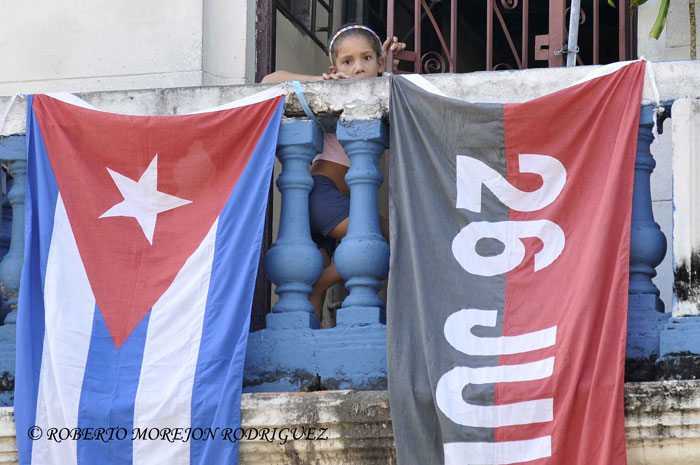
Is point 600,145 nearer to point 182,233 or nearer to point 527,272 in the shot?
point 527,272

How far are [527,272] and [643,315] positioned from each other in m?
0.45

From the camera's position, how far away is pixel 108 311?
4867mm

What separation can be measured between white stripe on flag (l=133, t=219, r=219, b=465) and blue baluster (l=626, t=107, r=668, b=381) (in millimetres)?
1551

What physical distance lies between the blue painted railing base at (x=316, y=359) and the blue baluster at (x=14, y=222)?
1015 millimetres

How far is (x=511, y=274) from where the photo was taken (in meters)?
4.57

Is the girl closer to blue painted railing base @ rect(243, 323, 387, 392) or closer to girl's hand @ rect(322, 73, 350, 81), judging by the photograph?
girl's hand @ rect(322, 73, 350, 81)

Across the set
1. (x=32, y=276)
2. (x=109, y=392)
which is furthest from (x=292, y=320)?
(x=32, y=276)

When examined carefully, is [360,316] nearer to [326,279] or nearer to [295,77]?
[326,279]

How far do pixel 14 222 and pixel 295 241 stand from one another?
3.92 feet

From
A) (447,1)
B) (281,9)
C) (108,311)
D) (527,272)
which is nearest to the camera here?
(527,272)

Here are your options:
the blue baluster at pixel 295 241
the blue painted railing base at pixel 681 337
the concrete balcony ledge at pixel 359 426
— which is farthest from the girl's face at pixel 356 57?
the blue painted railing base at pixel 681 337

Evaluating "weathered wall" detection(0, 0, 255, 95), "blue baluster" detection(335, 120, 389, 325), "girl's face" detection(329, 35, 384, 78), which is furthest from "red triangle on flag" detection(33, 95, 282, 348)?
"weathered wall" detection(0, 0, 255, 95)

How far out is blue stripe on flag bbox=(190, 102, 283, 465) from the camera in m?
4.57

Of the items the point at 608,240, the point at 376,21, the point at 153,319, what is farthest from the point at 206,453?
the point at 376,21
